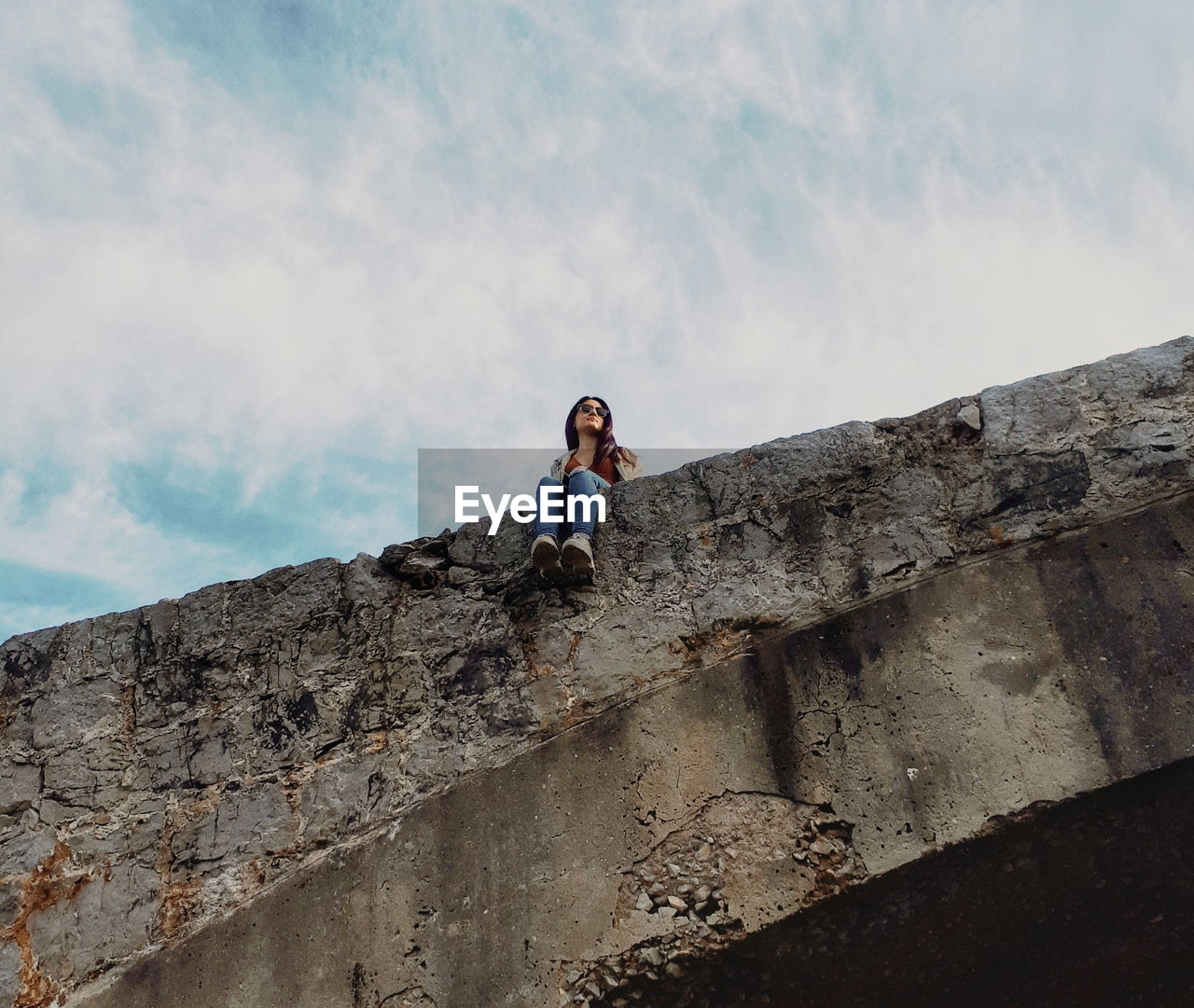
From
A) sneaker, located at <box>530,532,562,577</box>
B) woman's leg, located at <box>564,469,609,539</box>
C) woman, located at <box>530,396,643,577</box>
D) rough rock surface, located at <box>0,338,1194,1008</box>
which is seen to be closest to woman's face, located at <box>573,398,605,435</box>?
woman, located at <box>530,396,643,577</box>

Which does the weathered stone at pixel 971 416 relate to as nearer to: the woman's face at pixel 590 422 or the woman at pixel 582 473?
the woman at pixel 582 473

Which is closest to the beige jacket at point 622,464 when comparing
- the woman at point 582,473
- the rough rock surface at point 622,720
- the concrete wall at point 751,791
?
the woman at point 582,473

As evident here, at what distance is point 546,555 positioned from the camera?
117 inches

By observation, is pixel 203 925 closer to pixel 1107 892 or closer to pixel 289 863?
pixel 289 863

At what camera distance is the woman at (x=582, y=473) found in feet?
9.74

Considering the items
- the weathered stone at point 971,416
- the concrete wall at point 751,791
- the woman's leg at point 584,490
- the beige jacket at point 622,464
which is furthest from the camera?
the beige jacket at point 622,464

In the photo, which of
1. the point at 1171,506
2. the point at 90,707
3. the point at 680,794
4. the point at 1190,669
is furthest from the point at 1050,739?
the point at 90,707

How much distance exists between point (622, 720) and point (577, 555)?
48cm

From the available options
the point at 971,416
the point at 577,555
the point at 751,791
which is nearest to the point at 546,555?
the point at 577,555

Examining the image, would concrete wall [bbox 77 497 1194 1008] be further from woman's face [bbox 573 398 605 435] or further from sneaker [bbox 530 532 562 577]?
woman's face [bbox 573 398 605 435]

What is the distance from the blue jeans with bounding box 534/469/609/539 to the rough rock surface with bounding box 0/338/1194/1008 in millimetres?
72

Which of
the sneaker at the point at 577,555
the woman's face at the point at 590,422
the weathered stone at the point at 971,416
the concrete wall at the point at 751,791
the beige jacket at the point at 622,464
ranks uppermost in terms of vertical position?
the woman's face at the point at 590,422

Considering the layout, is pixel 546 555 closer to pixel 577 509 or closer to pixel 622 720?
pixel 577 509

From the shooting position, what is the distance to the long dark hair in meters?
3.62
